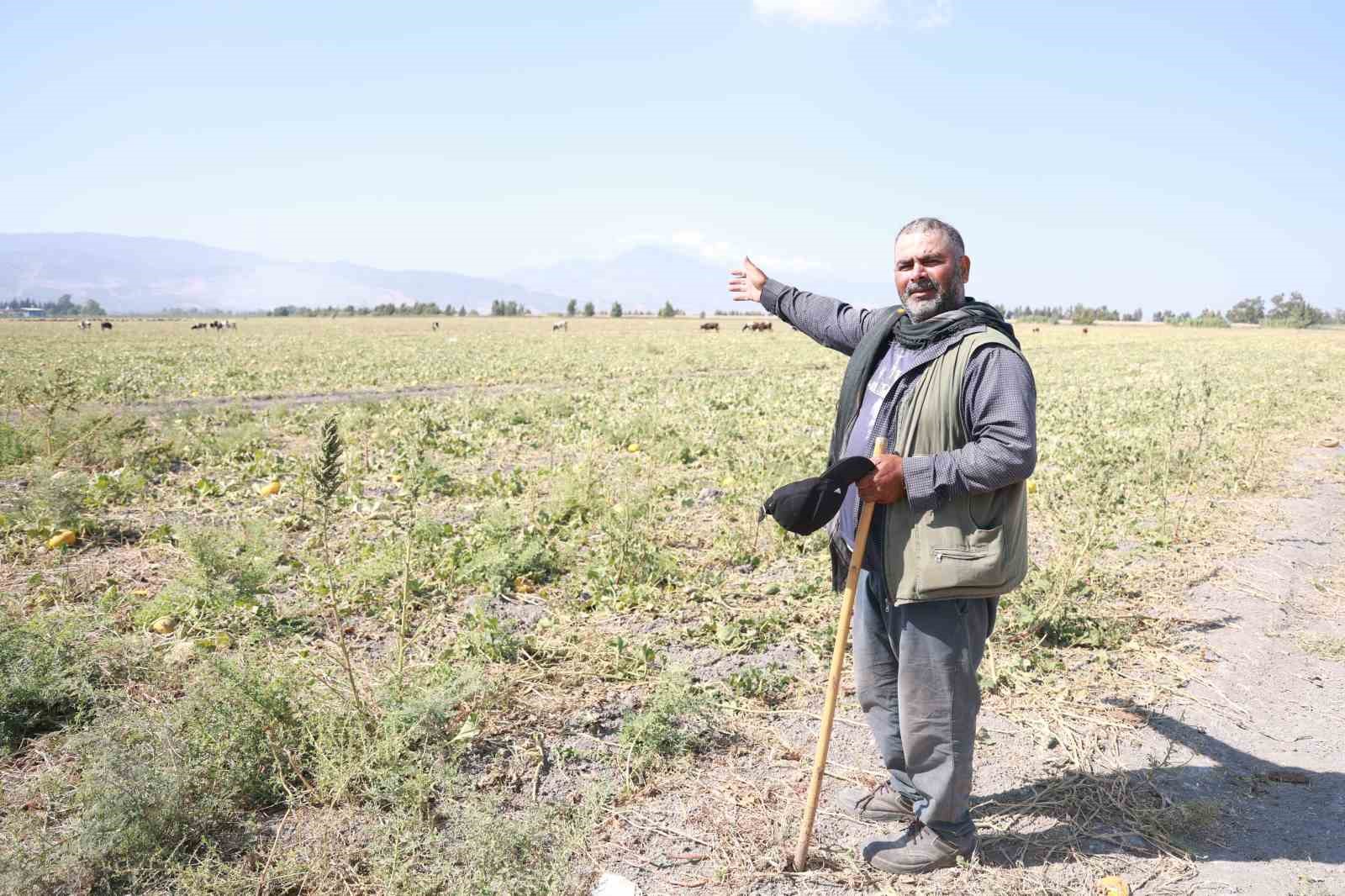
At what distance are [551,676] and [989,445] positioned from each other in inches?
117

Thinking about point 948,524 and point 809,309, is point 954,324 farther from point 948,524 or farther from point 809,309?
point 809,309

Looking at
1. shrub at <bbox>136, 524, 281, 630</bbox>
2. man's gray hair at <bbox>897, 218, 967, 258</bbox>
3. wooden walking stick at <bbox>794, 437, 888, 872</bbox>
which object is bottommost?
shrub at <bbox>136, 524, 281, 630</bbox>

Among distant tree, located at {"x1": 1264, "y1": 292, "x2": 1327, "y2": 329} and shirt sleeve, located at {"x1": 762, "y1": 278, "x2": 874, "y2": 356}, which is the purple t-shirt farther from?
distant tree, located at {"x1": 1264, "y1": 292, "x2": 1327, "y2": 329}

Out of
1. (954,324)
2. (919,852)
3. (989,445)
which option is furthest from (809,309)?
(919,852)

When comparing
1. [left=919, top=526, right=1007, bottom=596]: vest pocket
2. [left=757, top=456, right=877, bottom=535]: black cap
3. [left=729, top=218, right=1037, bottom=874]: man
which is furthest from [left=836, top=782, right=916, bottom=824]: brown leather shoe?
[left=757, top=456, right=877, bottom=535]: black cap

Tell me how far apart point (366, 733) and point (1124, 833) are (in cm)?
343

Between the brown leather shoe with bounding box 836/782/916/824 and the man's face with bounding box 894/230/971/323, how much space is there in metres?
2.08

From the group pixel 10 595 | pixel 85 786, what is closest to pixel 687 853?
pixel 85 786

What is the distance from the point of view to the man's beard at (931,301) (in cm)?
306

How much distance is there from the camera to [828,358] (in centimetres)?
3419

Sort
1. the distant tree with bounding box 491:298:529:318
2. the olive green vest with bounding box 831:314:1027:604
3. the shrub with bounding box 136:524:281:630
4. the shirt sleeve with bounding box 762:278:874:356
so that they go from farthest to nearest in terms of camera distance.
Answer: the distant tree with bounding box 491:298:529:318 → the shrub with bounding box 136:524:281:630 → the shirt sleeve with bounding box 762:278:874:356 → the olive green vest with bounding box 831:314:1027:604

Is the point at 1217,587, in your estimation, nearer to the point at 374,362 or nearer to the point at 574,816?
the point at 574,816

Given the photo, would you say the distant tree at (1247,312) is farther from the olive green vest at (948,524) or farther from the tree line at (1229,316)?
the olive green vest at (948,524)

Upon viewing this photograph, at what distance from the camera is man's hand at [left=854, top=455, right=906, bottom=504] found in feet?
9.55
